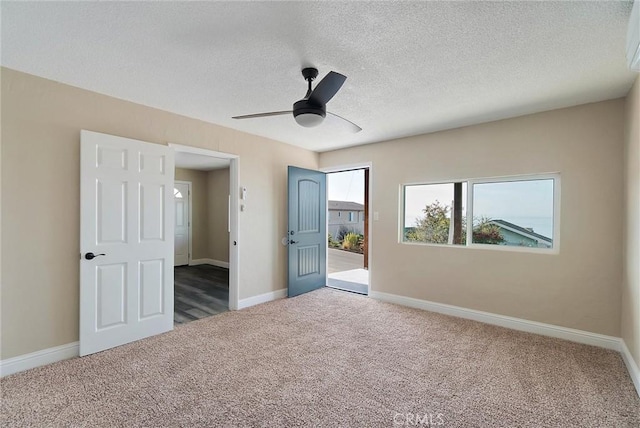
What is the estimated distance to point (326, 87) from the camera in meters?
2.06

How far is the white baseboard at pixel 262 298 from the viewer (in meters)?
4.06

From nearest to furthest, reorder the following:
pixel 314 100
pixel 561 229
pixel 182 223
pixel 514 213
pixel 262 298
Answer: pixel 314 100, pixel 561 229, pixel 514 213, pixel 262 298, pixel 182 223

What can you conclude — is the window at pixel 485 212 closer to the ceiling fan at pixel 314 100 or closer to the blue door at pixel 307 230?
the blue door at pixel 307 230

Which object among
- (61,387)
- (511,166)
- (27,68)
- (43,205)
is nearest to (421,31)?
(511,166)

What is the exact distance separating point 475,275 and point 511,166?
1.40 metres

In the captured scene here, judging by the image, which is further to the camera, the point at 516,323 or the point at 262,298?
the point at 262,298

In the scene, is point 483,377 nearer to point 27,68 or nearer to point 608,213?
point 608,213

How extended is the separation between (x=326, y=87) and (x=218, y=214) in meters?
5.93

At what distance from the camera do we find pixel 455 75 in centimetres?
241

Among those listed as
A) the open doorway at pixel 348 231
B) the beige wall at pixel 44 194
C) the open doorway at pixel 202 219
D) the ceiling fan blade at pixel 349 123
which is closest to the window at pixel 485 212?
the open doorway at pixel 348 231

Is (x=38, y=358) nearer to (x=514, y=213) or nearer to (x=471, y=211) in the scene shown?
(x=471, y=211)

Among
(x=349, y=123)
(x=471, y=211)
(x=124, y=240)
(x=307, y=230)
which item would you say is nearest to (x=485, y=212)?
(x=471, y=211)

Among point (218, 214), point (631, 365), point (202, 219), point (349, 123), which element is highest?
point (349, 123)

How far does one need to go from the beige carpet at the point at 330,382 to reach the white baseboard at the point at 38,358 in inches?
3.5
